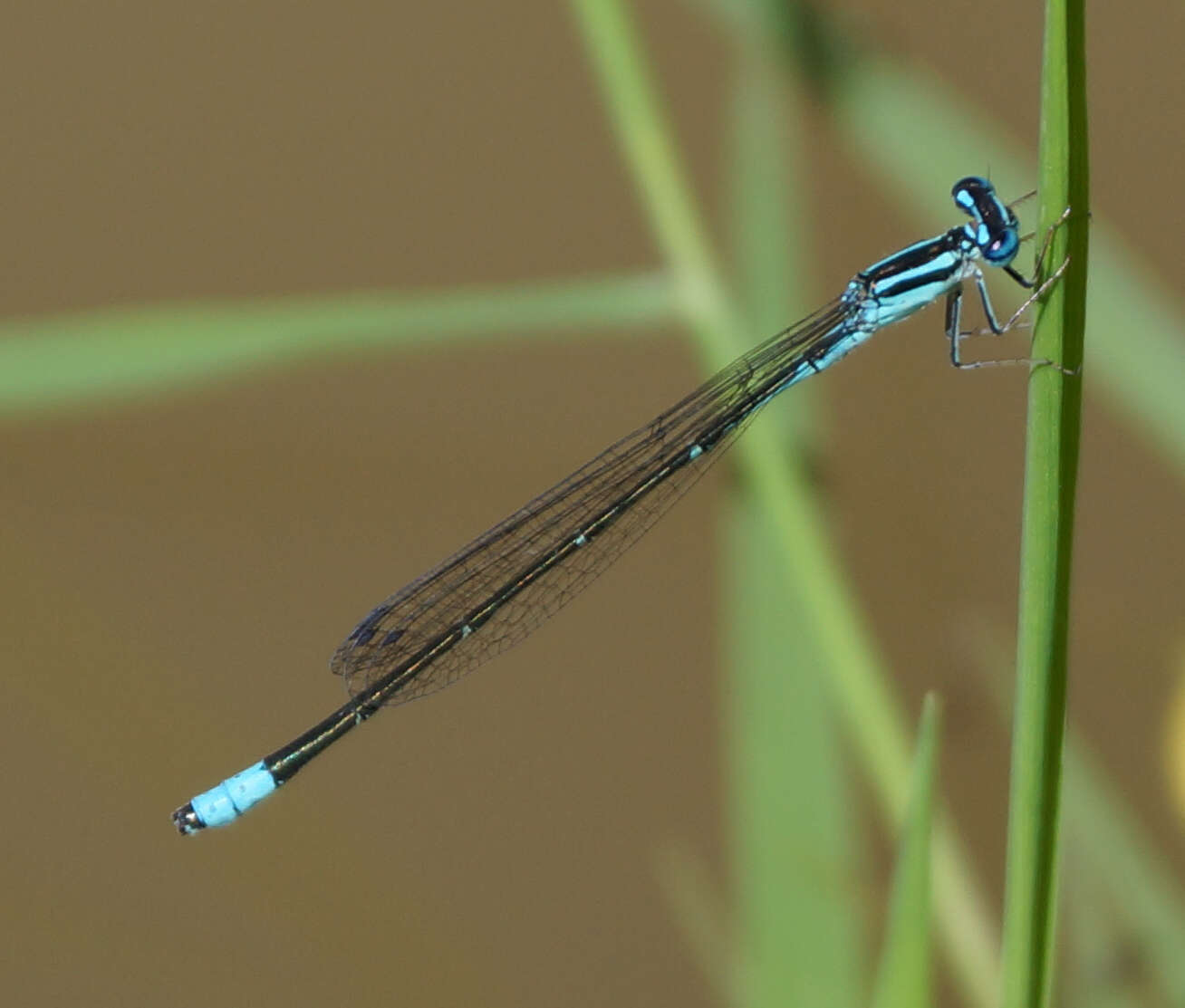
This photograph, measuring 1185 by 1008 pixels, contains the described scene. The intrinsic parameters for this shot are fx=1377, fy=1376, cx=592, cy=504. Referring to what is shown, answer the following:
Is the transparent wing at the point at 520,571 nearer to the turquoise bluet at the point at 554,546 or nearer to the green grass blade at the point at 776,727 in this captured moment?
the turquoise bluet at the point at 554,546

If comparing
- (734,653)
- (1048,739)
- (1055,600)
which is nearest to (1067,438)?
(1055,600)

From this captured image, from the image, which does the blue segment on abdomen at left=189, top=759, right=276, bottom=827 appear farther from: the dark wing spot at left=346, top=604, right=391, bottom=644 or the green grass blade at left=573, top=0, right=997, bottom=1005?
the green grass blade at left=573, top=0, right=997, bottom=1005

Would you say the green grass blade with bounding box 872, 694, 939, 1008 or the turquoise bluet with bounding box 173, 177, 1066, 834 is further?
the turquoise bluet with bounding box 173, 177, 1066, 834

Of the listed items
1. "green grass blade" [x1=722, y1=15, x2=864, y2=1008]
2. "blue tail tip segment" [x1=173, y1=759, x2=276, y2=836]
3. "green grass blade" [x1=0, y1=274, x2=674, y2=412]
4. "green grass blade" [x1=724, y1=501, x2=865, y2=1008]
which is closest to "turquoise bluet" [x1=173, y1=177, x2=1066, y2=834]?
"blue tail tip segment" [x1=173, y1=759, x2=276, y2=836]

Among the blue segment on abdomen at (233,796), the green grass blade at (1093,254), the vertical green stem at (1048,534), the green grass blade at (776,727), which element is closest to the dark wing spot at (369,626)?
the blue segment on abdomen at (233,796)

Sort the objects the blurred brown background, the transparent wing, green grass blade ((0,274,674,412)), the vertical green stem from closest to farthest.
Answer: the vertical green stem
green grass blade ((0,274,674,412))
the transparent wing
the blurred brown background

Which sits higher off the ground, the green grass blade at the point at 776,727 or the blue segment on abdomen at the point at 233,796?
the blue segment on abdomen at the point at 233,796

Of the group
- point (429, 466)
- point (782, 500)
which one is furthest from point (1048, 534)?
point (429, 466)
